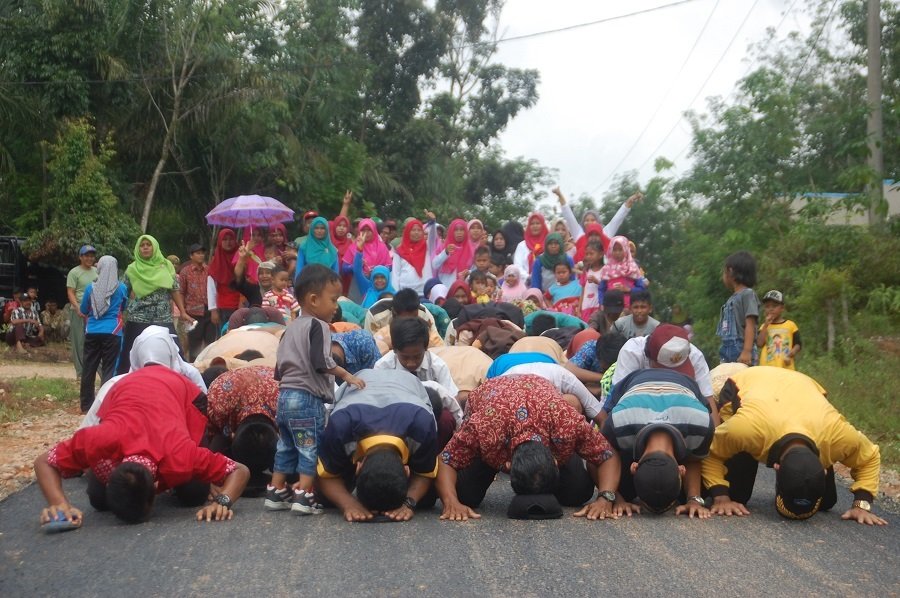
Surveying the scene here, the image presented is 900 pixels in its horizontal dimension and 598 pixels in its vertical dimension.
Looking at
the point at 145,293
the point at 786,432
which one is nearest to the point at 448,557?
the point at 786,432

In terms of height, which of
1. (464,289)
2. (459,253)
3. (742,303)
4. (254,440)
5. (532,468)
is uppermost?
(459,253)

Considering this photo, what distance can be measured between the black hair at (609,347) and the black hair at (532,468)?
2.61m

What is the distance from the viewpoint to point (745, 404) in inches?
277

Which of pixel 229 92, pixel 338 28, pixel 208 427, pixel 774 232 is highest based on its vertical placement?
pixel 338 28

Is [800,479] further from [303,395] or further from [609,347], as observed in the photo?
[303,395]

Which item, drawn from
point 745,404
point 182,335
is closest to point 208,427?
point 745,404

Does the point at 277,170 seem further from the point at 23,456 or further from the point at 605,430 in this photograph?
the point at 605,430

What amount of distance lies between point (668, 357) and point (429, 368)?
1.68 metres

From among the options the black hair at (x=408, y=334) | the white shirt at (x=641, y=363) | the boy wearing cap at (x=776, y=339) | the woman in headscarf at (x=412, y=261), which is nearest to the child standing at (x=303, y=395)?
the black hair at (x=408, y=334)

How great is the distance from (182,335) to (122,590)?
1254 centimetres

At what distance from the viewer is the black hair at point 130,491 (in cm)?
632

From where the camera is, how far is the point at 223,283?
46.3ft

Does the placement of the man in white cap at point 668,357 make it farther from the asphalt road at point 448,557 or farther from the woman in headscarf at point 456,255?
the woman in headscarf at point 456,255

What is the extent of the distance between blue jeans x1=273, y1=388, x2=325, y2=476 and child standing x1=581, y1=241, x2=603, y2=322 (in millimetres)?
7052
